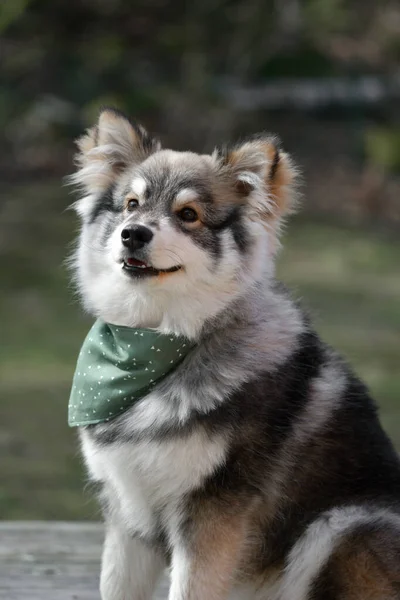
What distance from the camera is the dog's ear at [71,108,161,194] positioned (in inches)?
140

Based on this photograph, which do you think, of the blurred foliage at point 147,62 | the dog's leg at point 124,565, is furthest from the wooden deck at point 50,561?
the blurred foliage at point 147,62

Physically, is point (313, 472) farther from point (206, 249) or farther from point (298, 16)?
point (298, 16)

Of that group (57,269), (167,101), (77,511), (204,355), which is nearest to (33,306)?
(57,269)

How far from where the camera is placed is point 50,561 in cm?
404

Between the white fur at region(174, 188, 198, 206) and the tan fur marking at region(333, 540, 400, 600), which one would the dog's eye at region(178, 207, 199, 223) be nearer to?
the white fur at region(174, 188, 198, 206)

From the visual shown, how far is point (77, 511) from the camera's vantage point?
18.5 ft

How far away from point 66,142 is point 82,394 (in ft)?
38.2

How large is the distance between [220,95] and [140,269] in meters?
11.9

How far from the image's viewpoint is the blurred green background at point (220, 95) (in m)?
13.1

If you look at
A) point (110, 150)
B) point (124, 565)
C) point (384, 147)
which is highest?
point (110, 150)

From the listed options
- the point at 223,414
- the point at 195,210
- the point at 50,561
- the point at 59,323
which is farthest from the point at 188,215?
the point at 59,323

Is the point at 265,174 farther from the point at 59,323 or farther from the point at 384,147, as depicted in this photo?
the point at 384,147

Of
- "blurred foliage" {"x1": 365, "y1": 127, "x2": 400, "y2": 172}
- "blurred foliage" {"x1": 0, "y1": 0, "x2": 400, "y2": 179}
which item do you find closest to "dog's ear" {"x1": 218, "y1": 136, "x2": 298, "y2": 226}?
"blurred foliage" {"x1": 0, "y1": 0, "x2": 400, "y2": 179}

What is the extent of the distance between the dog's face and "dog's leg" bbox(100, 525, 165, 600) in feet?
2.34
